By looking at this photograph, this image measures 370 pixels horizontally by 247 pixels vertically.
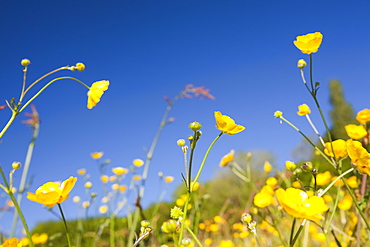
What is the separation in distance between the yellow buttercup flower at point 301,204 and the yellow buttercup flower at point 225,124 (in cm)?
20

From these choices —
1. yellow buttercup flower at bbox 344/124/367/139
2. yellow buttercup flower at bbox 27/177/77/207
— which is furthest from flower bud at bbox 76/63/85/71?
yellow buttercup flower at bbox 344/124/367/139

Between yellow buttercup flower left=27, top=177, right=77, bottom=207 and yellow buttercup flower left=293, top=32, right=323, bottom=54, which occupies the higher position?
yellow buttercup flower left=293, top=32, right=323, bottom=54

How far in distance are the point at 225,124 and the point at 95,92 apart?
1.51 ft

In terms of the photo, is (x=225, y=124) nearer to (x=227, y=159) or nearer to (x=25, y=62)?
(x=25, y=62)

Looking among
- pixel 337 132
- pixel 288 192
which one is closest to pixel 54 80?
pixel 288 192

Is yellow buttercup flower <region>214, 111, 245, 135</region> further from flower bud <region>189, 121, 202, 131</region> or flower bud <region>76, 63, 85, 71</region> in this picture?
flower bud <region>76, 63, 85, 71</region>

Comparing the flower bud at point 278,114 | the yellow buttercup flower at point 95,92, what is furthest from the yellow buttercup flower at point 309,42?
the yellow buttercup flower at point 95,92

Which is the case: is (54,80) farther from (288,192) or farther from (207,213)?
(207,213)

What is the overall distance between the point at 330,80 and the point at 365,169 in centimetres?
2374

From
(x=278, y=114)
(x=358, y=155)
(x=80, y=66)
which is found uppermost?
(x=80, y=66)

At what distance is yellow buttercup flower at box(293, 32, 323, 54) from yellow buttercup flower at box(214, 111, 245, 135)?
37 cm

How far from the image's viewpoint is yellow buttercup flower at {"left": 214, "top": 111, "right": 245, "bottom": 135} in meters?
0.82

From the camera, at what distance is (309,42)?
3.24 ft

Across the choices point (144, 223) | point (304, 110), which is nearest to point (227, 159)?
point (304, 110)
